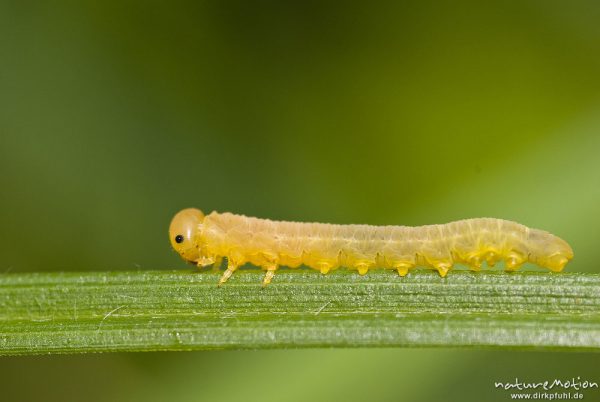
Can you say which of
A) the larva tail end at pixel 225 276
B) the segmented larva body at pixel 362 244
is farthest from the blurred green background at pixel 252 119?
the larva tail end at pixel 225 276

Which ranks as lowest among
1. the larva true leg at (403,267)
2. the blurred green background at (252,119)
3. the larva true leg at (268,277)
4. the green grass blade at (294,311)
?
the green grass blade at (294,311)

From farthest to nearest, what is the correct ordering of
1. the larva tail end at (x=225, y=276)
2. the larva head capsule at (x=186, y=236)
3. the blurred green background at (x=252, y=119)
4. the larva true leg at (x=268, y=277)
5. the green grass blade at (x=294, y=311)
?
the blurred green background at (x=252, y=119), the larva head capsule at (x=186, y=236), the larva tail end at (x=225, y=276), the larva true leg at (x=268, y=277), the green grass blade at (x=294, y=311)

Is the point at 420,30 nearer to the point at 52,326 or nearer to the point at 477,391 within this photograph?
the point at 477,391

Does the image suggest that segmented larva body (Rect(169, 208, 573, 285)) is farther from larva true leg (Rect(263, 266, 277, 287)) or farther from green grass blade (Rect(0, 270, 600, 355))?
green grass blade (Rect(0, 270, 600, 355))

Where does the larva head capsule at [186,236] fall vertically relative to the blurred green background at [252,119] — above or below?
below

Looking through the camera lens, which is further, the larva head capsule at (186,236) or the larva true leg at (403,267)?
the larva head capsule at (186,236)

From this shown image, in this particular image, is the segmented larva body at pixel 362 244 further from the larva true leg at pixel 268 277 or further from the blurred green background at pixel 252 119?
the blurred green background at pixel 252 119

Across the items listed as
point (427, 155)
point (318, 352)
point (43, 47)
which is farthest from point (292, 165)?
point (43, 47)
